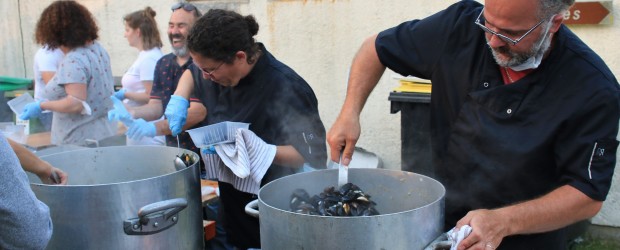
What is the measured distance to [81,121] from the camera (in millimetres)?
4395

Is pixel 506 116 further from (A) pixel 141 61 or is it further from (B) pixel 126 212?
(A) pixel 141 61

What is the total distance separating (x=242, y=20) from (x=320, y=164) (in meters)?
0.72

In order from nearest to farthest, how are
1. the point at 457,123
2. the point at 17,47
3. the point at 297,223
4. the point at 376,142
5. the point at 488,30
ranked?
the point at 297,223 < the point at 488,30 < the point at 457,123 < the point at 376,142 < the point at 17,47

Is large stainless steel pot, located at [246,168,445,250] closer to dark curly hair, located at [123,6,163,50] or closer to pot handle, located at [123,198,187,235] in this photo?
pot handle, located at [123,198,187,235]

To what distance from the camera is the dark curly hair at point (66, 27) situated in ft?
14.1

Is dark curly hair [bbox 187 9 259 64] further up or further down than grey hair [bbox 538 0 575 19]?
further down

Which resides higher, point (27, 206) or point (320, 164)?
point (27, 206)

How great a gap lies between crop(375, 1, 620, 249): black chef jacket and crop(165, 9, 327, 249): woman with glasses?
0.53 meters

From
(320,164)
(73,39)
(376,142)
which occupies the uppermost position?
(73,39)

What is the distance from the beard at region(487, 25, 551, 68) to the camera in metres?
1.73

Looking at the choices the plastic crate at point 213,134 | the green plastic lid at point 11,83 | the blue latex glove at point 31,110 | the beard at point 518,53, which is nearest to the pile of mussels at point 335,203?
the plastic crate at point 213,134

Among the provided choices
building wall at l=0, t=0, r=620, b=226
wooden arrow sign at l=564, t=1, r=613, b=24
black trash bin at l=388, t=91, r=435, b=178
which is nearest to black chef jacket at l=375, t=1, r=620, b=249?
black trash bin at l=388, t=91, r=435, b=178

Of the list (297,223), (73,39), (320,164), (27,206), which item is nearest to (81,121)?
(73,39)

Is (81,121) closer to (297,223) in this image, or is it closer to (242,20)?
(242,20)
